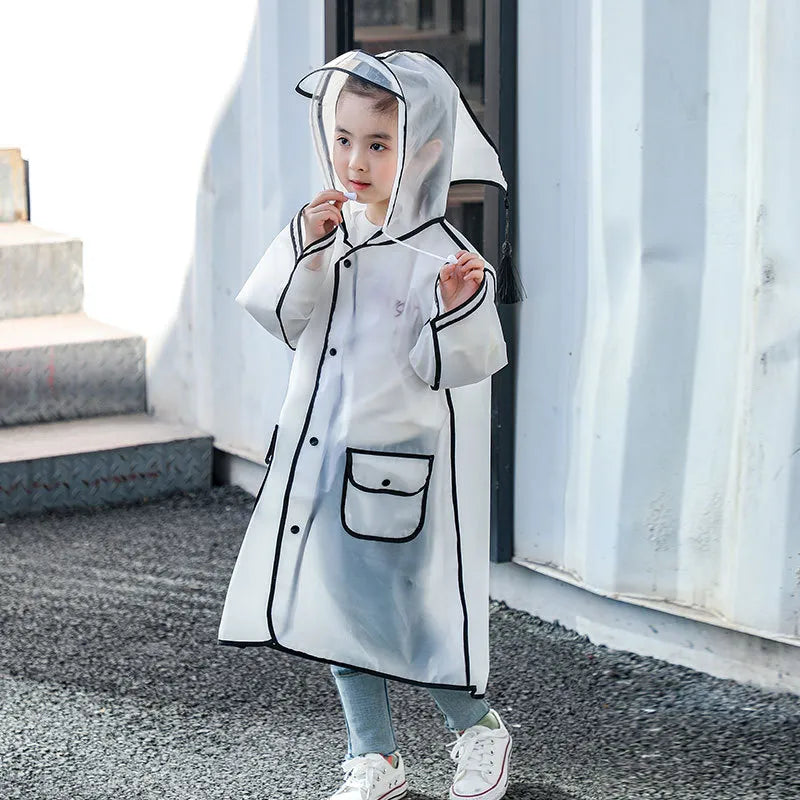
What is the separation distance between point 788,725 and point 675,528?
1.64 feet

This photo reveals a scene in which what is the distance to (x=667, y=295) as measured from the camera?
2980mm

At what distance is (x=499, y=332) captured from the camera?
2.24 meters

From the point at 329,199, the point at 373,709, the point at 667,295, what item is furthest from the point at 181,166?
the point at 373,709

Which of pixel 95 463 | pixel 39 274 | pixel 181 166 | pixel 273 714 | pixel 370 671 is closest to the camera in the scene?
pixel 370 671

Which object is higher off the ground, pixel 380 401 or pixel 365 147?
pixel 365 147

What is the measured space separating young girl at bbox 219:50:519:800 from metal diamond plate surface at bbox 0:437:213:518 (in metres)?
2.14

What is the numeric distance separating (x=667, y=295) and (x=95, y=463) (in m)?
2.17

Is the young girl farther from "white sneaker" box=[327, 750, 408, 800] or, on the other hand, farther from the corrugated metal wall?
the corrugated metal wall

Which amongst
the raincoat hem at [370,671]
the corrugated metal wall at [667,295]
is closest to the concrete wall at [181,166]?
the corrugated metal wall at [667,295]

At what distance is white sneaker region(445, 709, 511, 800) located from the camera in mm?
2461

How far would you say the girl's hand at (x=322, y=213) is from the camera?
2.20 meters

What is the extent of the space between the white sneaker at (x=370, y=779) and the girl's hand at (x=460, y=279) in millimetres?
858

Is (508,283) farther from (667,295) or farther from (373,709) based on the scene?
(373,709)

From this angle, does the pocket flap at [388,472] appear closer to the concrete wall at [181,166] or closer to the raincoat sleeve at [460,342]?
the raincoat sleeve at [460,342]
